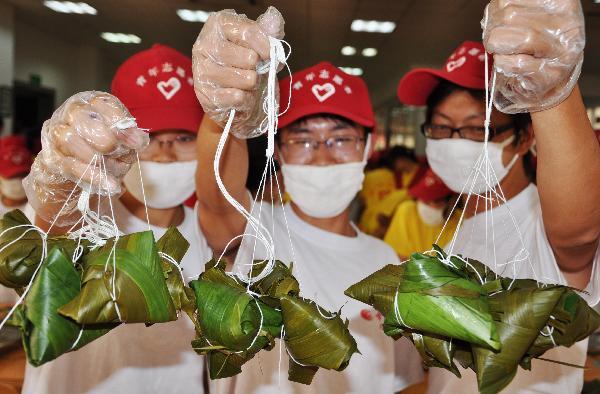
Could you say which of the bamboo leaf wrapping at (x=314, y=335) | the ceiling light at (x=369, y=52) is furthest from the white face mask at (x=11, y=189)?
the ceiling light at (x=369, y=52)

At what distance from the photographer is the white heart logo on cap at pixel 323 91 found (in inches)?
60.4

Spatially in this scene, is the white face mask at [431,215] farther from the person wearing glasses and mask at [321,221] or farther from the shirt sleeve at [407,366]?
the shirt sleeve at [407,366]

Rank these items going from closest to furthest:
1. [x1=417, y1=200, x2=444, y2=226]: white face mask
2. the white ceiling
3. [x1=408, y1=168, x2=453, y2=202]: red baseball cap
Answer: [x1=408, y1=168, x2=453, y2=202]: red baseball cap
[x1=417, y1=200, x2=444, y2=226]: white face mask
the white ceiling

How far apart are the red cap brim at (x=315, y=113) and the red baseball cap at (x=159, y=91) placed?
0.27 meters

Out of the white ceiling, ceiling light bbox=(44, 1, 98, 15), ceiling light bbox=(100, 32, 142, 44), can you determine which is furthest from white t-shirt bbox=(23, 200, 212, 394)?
ceiling light bbox=(100, 32, 142, 44)

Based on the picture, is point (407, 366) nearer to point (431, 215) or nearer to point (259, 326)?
point (259, 326)

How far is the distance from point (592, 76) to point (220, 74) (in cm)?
895

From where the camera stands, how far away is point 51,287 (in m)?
0.81

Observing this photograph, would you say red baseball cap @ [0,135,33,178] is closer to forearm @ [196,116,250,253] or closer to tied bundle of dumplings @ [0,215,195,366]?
forearm @ [196,116,250,253]

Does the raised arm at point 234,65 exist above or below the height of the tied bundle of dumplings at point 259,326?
above

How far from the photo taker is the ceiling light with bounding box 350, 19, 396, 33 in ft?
19.4

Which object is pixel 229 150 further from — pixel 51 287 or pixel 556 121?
pixel 556 121

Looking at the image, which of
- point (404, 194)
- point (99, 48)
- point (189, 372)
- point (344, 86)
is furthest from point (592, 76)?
point (189, 372)

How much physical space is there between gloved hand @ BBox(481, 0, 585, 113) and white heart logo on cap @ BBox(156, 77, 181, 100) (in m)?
0.97
